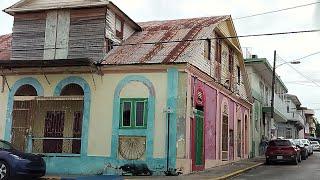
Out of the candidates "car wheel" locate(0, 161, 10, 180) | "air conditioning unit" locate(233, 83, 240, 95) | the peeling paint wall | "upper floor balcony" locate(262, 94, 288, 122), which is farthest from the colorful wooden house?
"upper floor balcony" locate(262, 94, 288, 122)

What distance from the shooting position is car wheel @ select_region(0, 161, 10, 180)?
49.1ft

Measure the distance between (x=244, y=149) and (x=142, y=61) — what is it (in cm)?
1424

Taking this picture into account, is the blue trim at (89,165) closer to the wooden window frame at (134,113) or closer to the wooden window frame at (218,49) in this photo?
the wooden window frame at (134,113)

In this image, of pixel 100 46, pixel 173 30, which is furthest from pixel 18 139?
pixel 173 30

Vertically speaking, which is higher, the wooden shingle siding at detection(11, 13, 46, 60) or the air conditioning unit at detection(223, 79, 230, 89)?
the wooden shingle siding at detection(11, 13, 46, 60)

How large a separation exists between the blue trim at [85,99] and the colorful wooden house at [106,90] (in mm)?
42

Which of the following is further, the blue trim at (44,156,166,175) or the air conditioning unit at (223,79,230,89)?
the air conditioning unit at (223,79,230,89)

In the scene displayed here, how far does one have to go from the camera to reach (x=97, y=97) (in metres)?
19.1

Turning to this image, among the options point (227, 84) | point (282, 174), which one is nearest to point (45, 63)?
point (282, 174)

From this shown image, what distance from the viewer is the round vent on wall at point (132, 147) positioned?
18.1 meters

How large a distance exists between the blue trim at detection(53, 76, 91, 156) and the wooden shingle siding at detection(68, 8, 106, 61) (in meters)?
1.15

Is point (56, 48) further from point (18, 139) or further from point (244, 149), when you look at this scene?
point (244, 149)

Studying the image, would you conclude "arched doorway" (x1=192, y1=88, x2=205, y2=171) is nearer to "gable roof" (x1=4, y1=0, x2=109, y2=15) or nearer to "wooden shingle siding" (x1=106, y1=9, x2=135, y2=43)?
"wooden shingle siding" (x1=106, y1=9, x2=135, y2=43)

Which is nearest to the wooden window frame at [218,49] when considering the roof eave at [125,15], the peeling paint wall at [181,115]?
the roof eave at [125,15]
